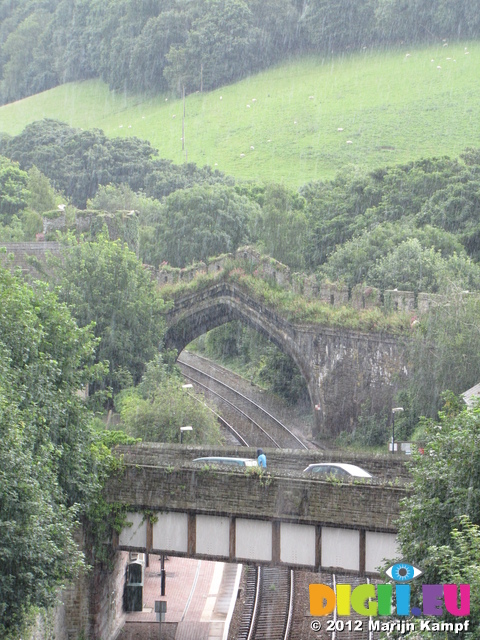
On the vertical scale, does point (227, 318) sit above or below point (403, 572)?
below

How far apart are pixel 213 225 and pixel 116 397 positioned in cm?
2436

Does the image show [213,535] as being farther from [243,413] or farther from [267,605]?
[243,413]

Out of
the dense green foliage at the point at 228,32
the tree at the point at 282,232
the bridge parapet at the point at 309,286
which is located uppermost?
the dense green foliage at the point at 228,32

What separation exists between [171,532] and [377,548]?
4.25 metres

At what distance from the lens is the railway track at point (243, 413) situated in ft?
135

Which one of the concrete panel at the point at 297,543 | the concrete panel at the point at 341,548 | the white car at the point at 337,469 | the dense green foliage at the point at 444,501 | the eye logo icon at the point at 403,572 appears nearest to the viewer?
the dense green foliage at the point at 444,501

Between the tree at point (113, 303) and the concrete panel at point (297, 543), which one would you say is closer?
the concrete panel at point (297, 543)

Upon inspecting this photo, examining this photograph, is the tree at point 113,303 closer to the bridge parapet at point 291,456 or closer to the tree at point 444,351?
the tree at point 444,351

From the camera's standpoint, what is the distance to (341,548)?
69.5ft

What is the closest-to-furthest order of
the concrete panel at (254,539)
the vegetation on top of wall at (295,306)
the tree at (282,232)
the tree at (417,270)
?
1. the concrete panel at (254,539)
2. the vegetation on top of wall at (295,306)
3. the tree at (417,270)
4. the tree at (282,232)

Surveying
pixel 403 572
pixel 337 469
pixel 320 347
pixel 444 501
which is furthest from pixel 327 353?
pixel 403 572

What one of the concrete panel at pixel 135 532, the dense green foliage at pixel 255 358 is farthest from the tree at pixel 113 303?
the concrete panel at pixel 135 532

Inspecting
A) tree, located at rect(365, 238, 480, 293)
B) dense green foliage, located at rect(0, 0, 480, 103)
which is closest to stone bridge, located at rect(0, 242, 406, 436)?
tree, located at rect(365, 238, 480, 293)

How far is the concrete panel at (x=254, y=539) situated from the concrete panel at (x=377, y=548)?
196 cm
